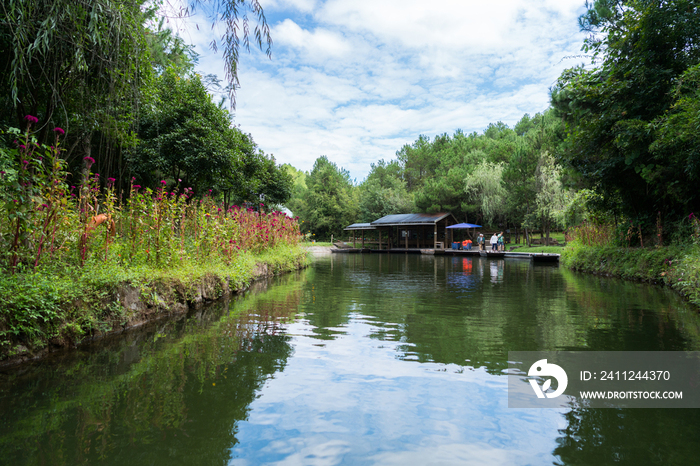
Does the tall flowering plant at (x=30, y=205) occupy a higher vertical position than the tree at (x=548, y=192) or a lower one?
lower

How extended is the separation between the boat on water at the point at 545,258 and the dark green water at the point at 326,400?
12896 millimetres

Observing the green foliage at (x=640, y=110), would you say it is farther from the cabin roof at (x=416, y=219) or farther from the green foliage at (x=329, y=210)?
the green foliage at (x=329, y=210)

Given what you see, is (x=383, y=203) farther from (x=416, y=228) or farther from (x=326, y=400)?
(x=326, y=400)

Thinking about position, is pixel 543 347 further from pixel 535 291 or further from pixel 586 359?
pixel 535 291

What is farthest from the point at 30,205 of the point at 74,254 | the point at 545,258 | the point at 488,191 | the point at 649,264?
the point at 488,191

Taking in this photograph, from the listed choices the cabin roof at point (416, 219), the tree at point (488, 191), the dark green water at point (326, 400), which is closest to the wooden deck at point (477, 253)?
the cabin roof at point (416, 219)

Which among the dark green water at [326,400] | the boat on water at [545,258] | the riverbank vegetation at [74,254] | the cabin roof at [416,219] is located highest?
the cabin roof at [416,219]

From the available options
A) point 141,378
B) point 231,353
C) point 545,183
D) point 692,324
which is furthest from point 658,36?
point 545,183

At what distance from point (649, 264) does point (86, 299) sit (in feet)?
39.3

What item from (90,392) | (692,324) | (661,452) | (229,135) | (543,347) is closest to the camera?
(661,452)

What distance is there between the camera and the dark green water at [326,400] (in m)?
2.22

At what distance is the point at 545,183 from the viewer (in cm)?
2369

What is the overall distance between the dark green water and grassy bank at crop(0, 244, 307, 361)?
9.6 inches

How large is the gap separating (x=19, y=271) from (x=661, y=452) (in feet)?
17.4
